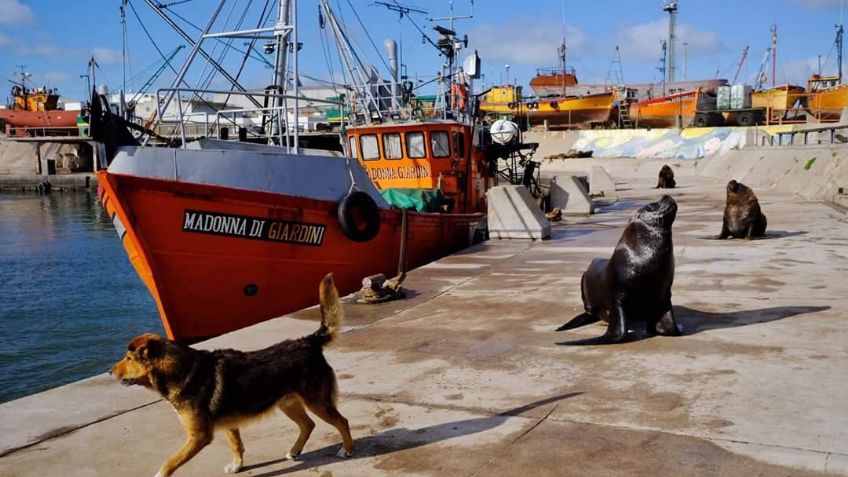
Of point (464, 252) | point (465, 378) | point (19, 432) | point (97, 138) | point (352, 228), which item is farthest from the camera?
point (464, 252)

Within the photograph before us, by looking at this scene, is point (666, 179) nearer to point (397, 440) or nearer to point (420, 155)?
point (420, 155)

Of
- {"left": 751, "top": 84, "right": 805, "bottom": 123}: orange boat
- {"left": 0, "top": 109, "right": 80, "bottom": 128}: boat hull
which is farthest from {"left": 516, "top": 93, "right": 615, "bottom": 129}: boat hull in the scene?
{"left": 0, "top": 109, "right": 80, "bottom": 128}: boat hull

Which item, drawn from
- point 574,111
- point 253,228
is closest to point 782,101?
point 574,111

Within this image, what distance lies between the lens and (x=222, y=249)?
9852 millimetres

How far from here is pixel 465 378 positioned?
18.7 ft

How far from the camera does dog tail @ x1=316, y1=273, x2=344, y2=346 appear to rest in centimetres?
432

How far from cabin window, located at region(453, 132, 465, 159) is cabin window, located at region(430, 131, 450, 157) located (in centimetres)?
16

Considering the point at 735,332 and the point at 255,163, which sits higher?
the point at 255,163

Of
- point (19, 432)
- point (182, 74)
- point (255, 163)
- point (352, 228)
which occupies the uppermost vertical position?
point (182, 74)

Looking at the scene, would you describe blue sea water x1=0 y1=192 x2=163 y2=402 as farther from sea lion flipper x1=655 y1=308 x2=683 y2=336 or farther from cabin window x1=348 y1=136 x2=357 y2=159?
sea lion flipper x1=655 y1=308 x2=683 y2=336

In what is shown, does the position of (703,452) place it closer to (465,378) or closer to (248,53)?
(465,378)

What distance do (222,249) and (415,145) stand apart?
20.4 feet

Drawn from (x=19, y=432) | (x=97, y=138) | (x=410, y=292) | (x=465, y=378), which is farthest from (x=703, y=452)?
(x=97, y=138)

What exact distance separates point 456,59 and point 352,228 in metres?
8.48
